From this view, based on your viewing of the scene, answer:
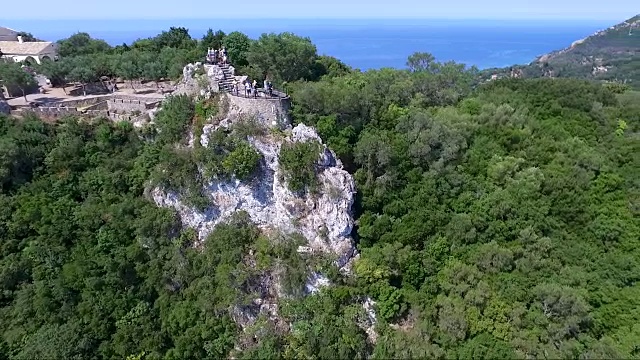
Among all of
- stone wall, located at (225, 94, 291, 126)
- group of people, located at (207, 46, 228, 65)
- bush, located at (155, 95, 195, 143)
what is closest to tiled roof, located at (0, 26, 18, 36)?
group of people, located at (207, 46, 228, 65)

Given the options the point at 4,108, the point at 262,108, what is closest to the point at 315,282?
the point at 262,108

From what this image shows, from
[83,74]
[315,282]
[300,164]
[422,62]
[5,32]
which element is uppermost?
[5,32]

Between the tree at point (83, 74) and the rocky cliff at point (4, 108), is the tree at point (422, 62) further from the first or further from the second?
the rocky cliff at point (4, 108)

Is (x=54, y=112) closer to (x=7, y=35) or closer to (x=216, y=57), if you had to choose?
(x=216, y=57)

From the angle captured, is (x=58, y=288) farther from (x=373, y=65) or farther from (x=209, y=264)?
(x=373, y=65)

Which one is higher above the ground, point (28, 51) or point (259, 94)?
point (28, 51)

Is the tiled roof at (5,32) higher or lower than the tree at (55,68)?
higher

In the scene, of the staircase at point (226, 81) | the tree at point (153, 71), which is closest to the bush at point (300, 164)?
the staircase at point (226, 81)

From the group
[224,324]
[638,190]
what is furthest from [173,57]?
[638,190]

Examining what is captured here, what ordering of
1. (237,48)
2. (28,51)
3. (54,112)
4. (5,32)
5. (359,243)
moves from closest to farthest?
1. (359,243)
2. (54,112)
3. (237,48)
4. (28,51)
5. (5,32)
